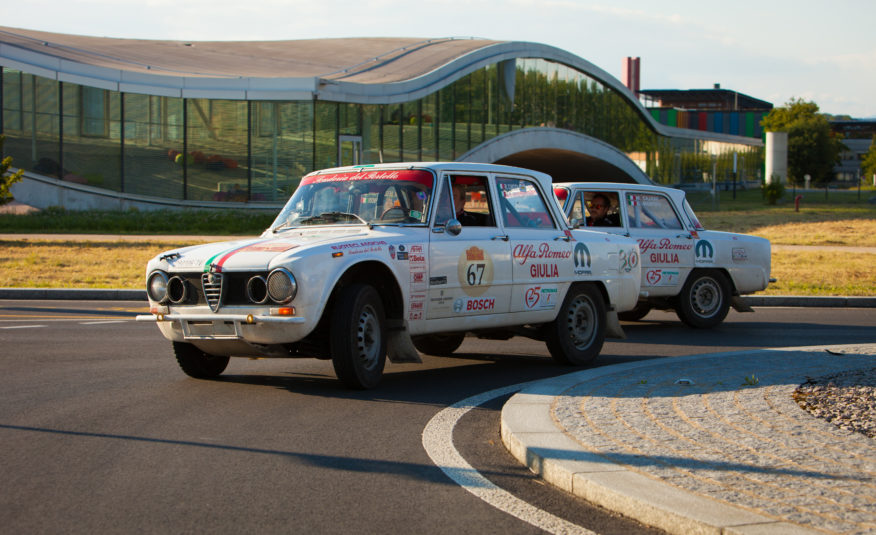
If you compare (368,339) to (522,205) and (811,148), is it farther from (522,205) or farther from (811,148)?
(811,148)

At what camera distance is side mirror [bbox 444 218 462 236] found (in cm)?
891

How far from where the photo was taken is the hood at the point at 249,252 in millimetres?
7977

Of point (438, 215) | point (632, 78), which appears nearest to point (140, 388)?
point (438, 215)

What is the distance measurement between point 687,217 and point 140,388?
843 cm

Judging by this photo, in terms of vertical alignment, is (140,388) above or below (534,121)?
below

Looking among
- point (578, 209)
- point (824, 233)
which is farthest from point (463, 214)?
point (824, 233)

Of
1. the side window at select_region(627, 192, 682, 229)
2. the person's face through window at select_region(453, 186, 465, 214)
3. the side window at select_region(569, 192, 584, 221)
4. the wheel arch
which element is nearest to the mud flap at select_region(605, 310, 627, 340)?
the person's face through window at select_region(453, 186, 465, 214)

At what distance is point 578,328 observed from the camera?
10.3 metres

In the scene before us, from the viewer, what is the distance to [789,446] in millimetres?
5727

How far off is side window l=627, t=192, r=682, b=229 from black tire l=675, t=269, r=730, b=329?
78cm

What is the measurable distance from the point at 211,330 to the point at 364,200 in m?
1.93

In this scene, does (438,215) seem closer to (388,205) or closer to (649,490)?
(388,205)

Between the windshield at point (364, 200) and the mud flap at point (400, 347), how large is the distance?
1049 mm

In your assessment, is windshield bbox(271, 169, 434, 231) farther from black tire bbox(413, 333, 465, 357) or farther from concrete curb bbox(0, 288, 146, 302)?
concrete curb bbox(0, 288, 146, 302)
